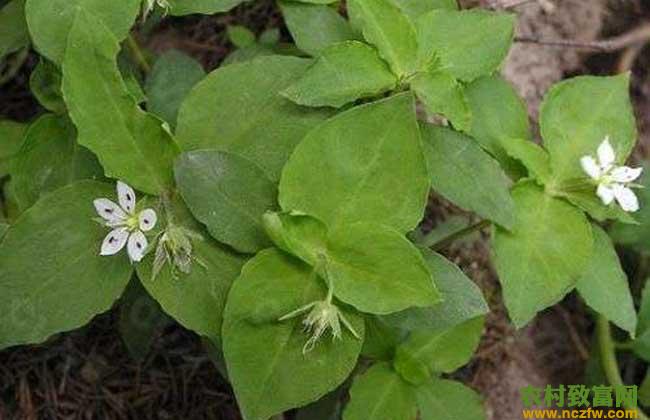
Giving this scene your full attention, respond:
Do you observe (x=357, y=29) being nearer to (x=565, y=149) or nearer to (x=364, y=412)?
(x=565, y=149)

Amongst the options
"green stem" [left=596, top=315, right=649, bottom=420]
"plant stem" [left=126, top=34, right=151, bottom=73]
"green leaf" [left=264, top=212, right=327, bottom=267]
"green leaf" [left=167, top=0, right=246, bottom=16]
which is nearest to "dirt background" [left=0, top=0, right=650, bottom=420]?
"green stem" [left=596, top=315, right=649, bottom=420]

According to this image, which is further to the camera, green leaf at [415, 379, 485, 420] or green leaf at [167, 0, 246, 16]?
green leaf at [415, 379, 485, 420]

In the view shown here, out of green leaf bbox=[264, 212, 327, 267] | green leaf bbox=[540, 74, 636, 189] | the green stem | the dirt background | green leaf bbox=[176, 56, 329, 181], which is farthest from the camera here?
the green stem

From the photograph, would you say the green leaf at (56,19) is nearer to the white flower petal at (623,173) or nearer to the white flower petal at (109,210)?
the white flower petal at (109,210)

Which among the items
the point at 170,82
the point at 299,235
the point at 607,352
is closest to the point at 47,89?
the point at 170,82

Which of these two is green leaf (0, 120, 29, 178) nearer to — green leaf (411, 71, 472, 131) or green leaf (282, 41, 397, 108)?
green leaf (282, 41, 397, 108)

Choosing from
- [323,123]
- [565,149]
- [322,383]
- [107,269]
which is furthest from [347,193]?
[565,149]

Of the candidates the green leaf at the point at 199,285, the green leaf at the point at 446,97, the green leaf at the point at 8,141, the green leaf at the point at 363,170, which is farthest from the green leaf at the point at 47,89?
the green leaf at the point at 446,97
